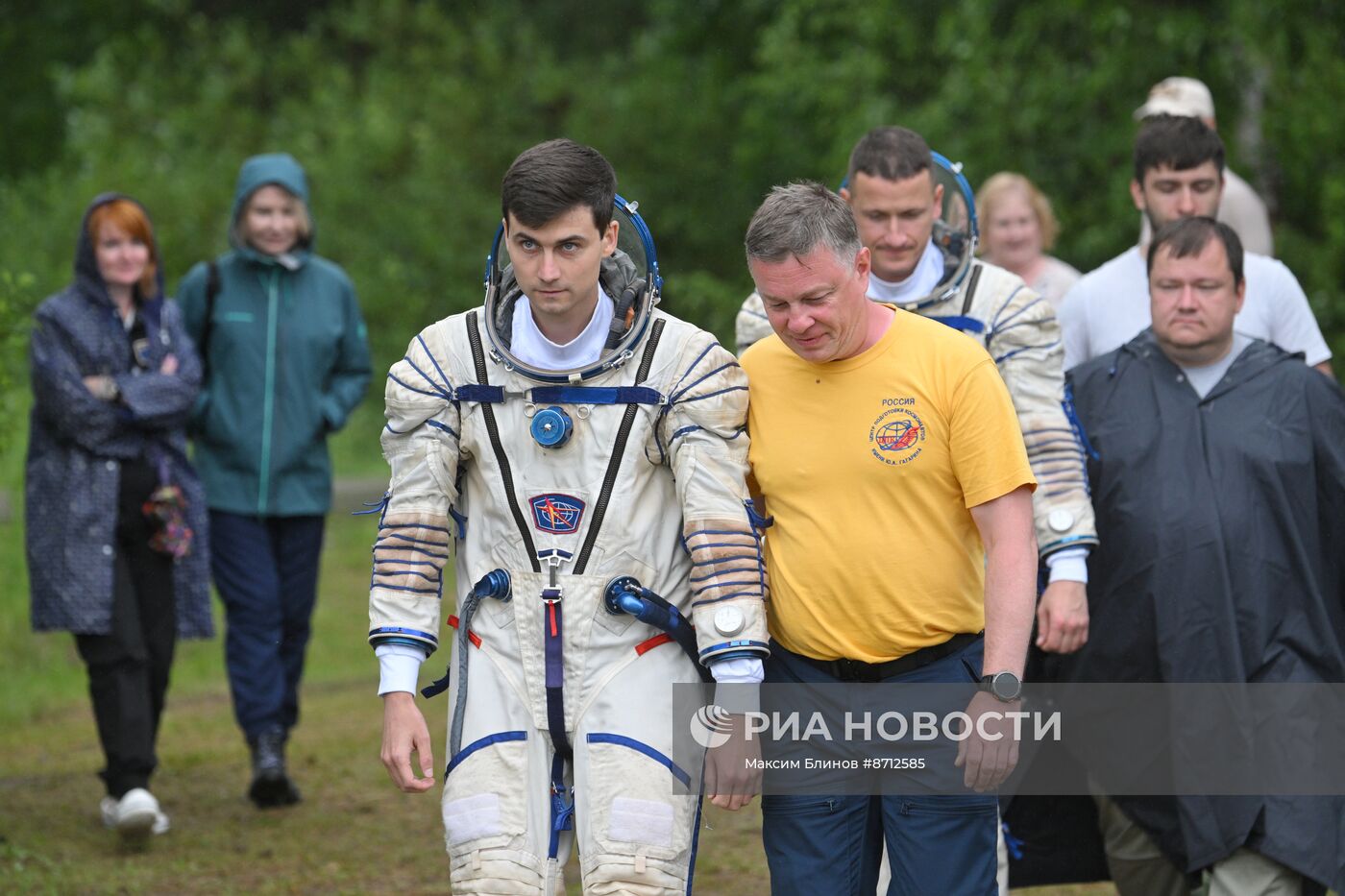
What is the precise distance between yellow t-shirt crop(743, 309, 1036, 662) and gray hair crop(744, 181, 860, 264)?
0.29 meters

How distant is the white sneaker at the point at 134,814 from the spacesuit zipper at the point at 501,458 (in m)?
3.39

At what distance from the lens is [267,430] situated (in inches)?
310

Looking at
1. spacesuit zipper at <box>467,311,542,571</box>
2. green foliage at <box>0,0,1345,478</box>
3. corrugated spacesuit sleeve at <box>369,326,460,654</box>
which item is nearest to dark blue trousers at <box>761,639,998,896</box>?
spacesuit zipper at <box>467,311,542,571</box>

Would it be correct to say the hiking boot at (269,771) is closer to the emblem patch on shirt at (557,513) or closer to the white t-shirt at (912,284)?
the white t-shirt at (912,284)

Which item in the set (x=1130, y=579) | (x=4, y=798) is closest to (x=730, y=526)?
(x=1130, y=579)

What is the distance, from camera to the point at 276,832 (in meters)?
7.46

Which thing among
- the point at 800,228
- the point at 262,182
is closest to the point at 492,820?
the point at 800,228

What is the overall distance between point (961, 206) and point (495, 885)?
263 cm

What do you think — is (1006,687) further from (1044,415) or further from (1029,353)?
(1029,353)

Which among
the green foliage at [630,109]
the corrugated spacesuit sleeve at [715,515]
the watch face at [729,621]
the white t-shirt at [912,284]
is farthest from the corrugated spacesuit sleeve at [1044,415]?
the green foliage at [630,109]

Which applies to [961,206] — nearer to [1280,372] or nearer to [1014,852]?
[1280,372]

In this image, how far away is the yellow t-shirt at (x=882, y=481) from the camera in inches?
169

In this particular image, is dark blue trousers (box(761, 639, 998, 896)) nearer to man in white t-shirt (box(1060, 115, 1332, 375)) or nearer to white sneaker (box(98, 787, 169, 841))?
man in white t-shirt (box(1060, 115, 1332, 375))

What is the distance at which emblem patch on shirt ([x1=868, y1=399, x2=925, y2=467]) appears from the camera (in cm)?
430
